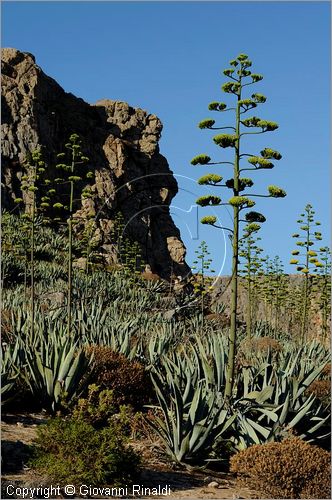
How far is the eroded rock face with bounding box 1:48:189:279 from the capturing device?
47906mm

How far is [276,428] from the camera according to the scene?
24.3ft

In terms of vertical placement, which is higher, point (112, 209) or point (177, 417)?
point (112, 209)

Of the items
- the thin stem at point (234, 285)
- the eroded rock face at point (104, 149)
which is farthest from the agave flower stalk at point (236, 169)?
the eroded rock face at point (104, 149)

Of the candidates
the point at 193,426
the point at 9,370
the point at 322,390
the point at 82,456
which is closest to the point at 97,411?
the point at 193,426

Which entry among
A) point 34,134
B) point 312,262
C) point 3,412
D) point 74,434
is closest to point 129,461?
point 74,434

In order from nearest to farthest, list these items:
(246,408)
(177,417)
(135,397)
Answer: (177,417), (246,408), (135,397)

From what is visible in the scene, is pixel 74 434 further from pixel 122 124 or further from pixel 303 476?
pixel 122 124

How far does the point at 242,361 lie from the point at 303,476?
414 cm

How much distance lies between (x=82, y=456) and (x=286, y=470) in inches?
67.4

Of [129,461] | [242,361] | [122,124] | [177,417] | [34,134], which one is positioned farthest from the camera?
[122,124]

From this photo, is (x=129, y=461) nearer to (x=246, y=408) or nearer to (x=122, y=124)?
(x=246, y=408)

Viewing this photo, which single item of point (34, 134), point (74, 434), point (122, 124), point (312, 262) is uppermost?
point (122, 124)

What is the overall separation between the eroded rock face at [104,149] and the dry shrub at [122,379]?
35224 mm

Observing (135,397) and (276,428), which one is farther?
(135,397)
